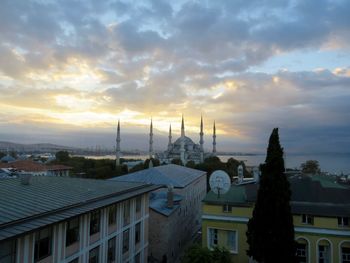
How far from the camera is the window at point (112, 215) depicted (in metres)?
19.1

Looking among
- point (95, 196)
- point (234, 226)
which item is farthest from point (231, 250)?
point (95, 196)

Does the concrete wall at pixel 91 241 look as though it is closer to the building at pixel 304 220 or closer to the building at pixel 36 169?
the building at pixel 304 220

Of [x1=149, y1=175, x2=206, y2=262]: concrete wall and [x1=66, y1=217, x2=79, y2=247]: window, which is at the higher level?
[x1=66, y1=217, x2=79, y2=247]: window

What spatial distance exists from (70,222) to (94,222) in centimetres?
220

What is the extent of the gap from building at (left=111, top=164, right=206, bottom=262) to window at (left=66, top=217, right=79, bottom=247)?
12794 mm

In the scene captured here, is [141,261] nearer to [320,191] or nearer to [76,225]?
[76,225]

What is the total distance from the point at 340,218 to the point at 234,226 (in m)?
6.43

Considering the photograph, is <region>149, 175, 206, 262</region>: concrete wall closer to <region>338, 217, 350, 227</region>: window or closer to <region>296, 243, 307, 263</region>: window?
<region>296, 243, 307, 263</region>: window

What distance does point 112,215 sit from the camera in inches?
767

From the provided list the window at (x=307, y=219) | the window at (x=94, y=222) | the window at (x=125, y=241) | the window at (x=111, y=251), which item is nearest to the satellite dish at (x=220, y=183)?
the window at (x=307, y=219)

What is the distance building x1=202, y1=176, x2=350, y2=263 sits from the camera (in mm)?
19203

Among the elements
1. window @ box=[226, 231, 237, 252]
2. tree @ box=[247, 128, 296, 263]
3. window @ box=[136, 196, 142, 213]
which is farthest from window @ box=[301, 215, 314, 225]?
window @ box=[136, 196, 142, 213]

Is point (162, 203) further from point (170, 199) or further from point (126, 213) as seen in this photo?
point (126, 213)

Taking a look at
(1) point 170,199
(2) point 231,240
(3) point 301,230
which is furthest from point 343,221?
(1) point 170,199
